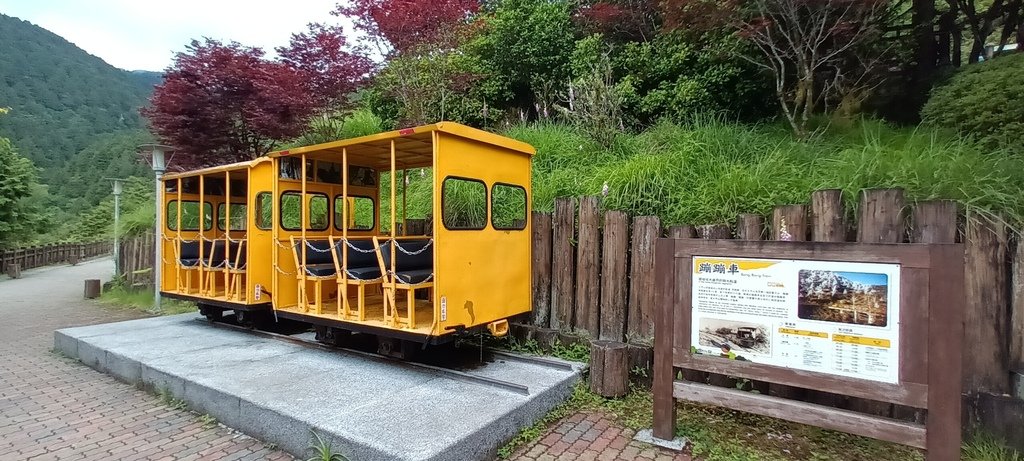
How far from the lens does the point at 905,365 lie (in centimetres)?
321

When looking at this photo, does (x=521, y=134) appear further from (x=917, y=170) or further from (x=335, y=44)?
(x=917, y=170)

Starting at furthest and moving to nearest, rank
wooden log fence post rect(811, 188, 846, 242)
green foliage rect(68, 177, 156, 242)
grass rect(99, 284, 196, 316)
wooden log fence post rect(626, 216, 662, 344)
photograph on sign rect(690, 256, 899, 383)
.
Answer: green foliage rect(68, 177, 156, 242)
grass rect(99, 284, 196, 316)
wooden log fence post rect(626, 216, 662, 344)
wooden log fence post rect(811, 188, 846, 242)
photograph on sign rect(690, 256, 899, 383)

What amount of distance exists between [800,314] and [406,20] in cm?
923

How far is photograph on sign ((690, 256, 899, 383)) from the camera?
3.30 meters

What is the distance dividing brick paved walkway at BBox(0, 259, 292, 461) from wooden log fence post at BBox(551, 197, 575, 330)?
3236 millimetres

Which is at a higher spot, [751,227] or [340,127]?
[340,127]

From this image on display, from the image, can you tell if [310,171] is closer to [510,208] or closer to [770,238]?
[510,208]

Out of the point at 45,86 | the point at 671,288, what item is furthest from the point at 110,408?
the point at 45,86

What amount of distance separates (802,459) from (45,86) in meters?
74.6

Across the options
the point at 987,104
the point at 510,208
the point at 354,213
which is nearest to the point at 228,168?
the point at 354,213

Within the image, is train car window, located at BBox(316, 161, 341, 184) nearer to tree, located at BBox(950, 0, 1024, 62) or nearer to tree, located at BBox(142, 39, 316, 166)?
tree, located at BBox(142, 39, 316, 166)

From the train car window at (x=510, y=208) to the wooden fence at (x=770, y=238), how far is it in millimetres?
274

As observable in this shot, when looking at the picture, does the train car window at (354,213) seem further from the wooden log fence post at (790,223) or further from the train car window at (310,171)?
the wooden log fence post at (790,223)

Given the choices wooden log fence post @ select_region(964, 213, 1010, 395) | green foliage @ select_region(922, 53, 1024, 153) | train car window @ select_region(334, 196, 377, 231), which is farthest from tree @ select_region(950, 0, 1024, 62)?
train car window @ select_region(334, 196, 377, 231)
